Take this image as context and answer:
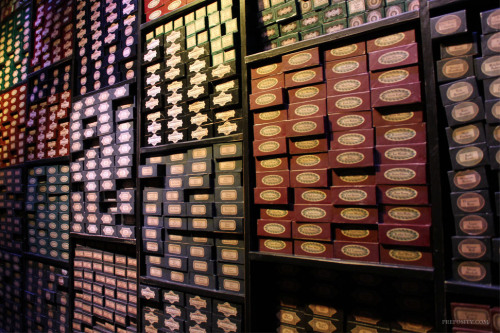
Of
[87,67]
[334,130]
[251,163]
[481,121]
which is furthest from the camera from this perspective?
[87,67]

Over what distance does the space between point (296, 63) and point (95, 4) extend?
63.3 inches

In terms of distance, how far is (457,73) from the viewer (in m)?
1.02

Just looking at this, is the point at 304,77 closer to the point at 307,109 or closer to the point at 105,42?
the point at 307,109

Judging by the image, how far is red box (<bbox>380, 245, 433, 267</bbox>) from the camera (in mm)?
1058

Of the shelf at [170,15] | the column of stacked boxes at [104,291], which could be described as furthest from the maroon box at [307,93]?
the column of stacked boxes at [104,291]

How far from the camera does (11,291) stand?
2598 mm

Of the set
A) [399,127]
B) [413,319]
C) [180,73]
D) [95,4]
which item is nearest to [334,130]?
[399,127]

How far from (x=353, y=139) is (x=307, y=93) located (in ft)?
0.88

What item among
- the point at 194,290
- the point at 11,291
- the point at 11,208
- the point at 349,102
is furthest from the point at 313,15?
the point at 11,291

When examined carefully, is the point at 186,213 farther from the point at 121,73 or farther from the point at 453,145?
the point at 453,145

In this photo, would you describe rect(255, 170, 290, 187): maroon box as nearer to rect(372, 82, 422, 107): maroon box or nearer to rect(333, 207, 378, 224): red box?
rect(333, 207, 378, 224): red box

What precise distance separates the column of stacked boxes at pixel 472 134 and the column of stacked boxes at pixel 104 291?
1624 millimetres

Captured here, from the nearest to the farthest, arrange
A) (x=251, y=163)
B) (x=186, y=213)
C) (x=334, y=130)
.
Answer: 1. (x=334, y=130)
2. (x=251, y=163)
3. (x=186, y=213)

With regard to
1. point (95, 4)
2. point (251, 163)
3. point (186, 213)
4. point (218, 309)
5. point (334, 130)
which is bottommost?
point (218, 309)
